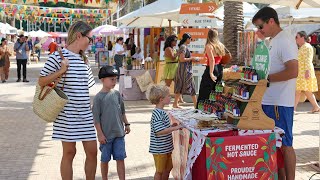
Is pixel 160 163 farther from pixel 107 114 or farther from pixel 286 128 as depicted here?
pixel 286 128

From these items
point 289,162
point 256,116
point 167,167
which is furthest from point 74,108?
point 289,162

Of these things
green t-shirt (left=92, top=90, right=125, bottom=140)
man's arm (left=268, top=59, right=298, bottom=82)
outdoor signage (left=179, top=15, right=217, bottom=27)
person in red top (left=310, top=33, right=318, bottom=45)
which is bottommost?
green t-shirt (left=92, top=90, right=125, bottom=140)

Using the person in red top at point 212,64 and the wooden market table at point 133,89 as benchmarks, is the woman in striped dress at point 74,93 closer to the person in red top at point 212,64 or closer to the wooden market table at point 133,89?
the person in red top at point 212,64

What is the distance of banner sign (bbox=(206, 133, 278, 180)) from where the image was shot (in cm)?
482

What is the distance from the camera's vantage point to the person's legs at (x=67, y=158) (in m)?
5.08

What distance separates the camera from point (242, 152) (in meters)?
4.88

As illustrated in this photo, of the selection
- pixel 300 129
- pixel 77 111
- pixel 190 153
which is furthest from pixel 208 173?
pixel 300 129

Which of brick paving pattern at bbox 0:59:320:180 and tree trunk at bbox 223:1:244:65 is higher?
tree trunk at bbox 223:1:244:65

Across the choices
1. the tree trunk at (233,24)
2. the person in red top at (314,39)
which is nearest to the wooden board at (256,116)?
the tree trunk at (233,24)

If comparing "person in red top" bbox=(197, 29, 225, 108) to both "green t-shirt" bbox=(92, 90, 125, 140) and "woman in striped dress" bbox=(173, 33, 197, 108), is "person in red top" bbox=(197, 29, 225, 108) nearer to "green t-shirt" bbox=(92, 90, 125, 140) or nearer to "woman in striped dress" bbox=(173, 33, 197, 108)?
"woman in striped dress" bbox=(173, 33, 197, 108)

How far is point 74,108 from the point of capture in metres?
5.00

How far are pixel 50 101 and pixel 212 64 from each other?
15.1ft

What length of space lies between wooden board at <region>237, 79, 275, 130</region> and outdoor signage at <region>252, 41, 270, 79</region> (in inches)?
5.0

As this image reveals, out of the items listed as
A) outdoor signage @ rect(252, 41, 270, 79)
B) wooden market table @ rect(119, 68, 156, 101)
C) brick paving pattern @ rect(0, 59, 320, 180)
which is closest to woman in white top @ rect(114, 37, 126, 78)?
wooden market table @ rect(119, 68, 156, 101)
